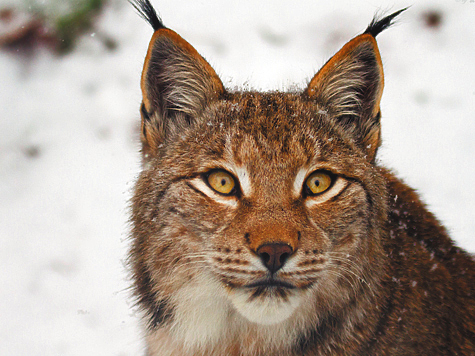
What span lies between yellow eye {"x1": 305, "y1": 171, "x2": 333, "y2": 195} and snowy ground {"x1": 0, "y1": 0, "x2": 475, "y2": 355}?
7.80 ft

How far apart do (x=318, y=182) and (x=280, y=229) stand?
19.9 inches

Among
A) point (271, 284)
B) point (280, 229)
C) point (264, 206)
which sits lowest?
point (271, 284)

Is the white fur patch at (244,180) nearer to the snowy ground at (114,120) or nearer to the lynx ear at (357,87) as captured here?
the lynx ear at (357,87)

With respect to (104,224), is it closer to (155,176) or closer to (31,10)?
(155,176)

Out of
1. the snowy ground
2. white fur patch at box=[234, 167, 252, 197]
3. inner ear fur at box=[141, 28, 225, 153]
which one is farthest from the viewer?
the snowy ground

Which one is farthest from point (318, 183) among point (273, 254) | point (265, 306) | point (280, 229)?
point (265, 306)

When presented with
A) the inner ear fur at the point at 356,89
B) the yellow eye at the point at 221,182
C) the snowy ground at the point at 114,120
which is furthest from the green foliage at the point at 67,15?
the yellow eye at the point at 221,182

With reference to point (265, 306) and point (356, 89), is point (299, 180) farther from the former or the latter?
point (356, 89)

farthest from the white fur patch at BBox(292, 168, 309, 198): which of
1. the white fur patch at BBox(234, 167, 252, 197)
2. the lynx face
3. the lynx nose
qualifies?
the lynx nose

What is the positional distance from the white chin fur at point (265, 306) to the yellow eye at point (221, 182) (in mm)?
553

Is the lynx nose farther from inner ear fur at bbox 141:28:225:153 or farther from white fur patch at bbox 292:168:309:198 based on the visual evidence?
inner ear fur at bbox 141:28:225:153

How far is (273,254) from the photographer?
2270 millimetres

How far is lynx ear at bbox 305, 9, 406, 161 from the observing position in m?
2.97

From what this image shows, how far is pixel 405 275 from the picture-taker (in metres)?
2.97
